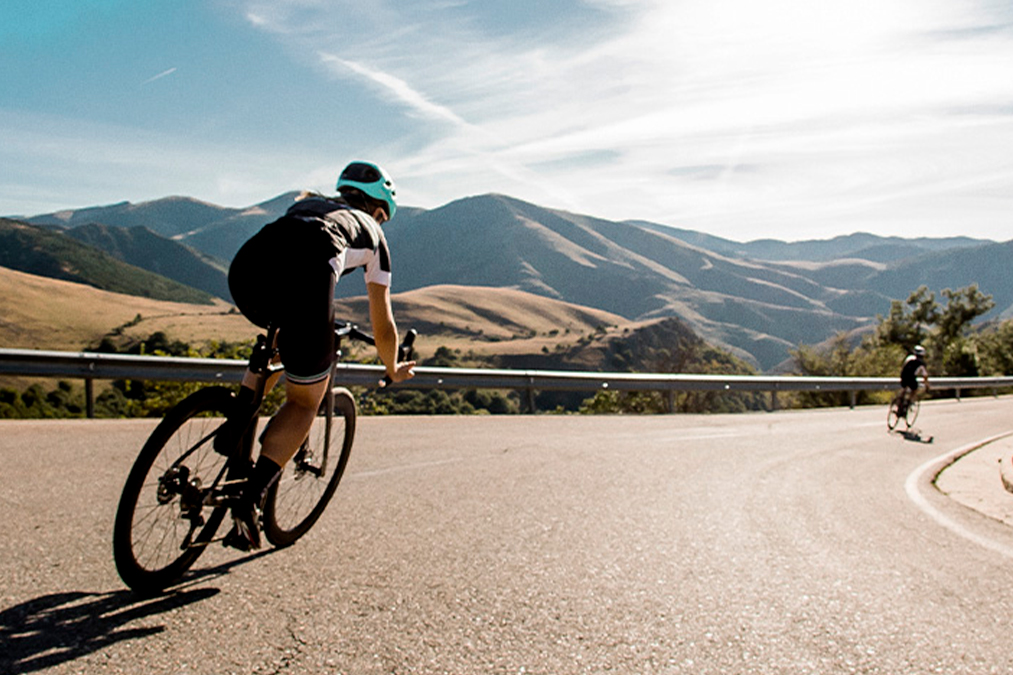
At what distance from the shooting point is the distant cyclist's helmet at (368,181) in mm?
3863

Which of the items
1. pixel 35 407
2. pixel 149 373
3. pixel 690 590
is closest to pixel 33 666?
pixel 690 590

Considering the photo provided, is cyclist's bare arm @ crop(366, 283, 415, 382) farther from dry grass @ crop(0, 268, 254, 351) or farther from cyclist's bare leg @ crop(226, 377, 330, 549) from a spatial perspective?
dry grass @ crop(0, 268, 254, 351)

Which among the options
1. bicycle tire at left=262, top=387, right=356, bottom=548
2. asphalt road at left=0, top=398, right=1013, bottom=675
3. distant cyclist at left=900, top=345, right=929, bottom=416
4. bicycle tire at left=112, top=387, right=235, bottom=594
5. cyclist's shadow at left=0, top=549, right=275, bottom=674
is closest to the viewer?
cyclist's shadow at left=0, top=549, right=275, bottom=674

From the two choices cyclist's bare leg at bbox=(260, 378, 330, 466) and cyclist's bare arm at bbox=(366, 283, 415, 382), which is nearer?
cyclist's bare leg at bbox=(260, 378, 330, 466)

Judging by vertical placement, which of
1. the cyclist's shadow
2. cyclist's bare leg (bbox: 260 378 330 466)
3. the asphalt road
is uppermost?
cyclist's bare leg (bbox: 260 378 330 466)

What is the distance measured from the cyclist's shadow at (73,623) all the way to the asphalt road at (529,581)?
1 centimetres

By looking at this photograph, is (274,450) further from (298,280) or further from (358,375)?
(358,375)

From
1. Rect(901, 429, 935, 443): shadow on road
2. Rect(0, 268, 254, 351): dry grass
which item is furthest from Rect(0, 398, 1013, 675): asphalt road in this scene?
Rect(0, 268, 254, 351): dry grass

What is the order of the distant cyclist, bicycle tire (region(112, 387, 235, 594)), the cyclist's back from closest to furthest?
bicycle tire (region(112, 387, 235, 594)) < the distant cyclist < the cyclist's back

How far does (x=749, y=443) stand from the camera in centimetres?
1028

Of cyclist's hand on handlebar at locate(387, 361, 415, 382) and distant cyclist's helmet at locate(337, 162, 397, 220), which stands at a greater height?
distant cyclist's helmet at locate(337, 162, 397, 220)

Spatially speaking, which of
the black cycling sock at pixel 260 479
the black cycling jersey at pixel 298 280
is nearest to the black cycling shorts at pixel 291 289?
the black cycling jersey at pixel 298 280

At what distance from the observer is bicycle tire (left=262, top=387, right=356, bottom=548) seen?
385 centimetres

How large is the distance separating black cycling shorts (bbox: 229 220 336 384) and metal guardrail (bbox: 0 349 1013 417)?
697cm
